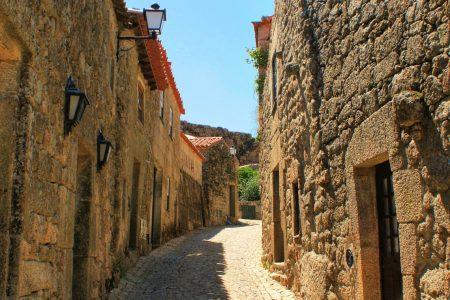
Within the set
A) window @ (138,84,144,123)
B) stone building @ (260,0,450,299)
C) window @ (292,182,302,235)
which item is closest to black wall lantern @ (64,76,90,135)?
stone building @ (260,0,450,299)

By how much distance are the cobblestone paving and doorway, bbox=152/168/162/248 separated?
46 cm

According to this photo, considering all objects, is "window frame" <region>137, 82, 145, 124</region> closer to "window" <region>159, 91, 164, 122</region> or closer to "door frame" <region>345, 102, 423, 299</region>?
"window" <region>159, 91, 164, 122</region>

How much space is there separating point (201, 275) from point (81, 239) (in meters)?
4.62

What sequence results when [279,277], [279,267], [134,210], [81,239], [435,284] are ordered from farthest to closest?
1. [134,210]
2. [279,267]
3. [279,277]
4. [81,239]
5. [435,284]

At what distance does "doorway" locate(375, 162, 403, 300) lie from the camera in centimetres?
467

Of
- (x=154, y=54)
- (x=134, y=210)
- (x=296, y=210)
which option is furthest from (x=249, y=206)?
(x=296, y=210)

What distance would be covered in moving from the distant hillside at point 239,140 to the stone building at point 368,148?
35.6 meters

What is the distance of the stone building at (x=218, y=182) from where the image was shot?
26.1m

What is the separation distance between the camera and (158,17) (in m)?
8.53

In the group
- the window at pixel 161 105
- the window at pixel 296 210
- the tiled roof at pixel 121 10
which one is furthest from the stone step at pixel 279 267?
the window at pixel 161 105

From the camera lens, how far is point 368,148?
4.55 meters

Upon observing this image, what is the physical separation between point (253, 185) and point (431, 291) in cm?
3142

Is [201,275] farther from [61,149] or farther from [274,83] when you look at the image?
[61,149]

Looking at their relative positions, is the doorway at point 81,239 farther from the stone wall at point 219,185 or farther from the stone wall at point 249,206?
the stone wall at point 249,206
